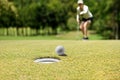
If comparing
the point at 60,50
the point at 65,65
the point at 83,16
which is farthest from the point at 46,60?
the point at 83,16

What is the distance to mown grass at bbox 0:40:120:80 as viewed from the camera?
377 inches

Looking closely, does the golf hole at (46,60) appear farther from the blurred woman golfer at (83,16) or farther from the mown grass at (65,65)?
the blurred woman golfer at (83,16)

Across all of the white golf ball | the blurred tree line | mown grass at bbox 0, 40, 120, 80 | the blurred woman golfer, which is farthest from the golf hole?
the blurred tree line

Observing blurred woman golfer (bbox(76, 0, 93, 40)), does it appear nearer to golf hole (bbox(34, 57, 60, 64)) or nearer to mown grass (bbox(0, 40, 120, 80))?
mown grass (bbox(0, 40, 120, 80))

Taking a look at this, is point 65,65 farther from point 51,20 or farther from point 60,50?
point 51,20

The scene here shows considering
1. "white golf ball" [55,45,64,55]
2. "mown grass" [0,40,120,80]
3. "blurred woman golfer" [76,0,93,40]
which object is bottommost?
"mown grass" [0,40,120,80]

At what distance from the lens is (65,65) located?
10.5 metres

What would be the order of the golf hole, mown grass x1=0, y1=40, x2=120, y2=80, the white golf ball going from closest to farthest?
mown grass x1=0, y1=40, x2=120, y2=80
the golf hole
the white golf ball

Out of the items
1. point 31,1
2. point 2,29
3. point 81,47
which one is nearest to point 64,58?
point 81,47

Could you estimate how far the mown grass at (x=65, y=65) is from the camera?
9.58 m

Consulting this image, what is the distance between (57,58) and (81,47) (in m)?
2.15

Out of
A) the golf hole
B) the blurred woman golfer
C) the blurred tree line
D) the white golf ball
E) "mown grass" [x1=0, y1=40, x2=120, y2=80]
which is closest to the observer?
"mown grass" [x1=0, y1=40, x2=120, y2=80]

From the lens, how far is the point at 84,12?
16.2 m

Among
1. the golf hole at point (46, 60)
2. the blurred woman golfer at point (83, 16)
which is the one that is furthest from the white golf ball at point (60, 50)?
the blurred woman golfer at point (83, 16)
